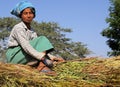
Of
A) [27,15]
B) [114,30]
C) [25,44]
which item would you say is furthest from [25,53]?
[114,30]

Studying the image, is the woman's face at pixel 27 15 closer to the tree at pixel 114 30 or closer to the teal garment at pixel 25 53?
the teal garment at pixel 25 53

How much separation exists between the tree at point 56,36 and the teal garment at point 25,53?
26011mm

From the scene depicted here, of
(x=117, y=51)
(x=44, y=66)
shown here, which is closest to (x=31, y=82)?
(x=44, y=66)

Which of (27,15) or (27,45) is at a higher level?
(27,15)

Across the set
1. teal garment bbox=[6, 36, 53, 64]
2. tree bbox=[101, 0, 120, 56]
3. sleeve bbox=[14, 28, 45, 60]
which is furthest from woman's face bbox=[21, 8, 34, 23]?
tree bbox=[101, 0, 120, 56]

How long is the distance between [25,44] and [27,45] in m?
0.03

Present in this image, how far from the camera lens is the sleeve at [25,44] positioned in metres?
3.41

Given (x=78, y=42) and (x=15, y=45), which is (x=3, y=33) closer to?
(x=78, y=42)

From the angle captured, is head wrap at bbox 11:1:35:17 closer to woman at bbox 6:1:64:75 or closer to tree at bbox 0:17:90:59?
woman at bbox 6:1:64:75

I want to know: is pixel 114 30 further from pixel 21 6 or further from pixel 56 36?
pixel 21 6

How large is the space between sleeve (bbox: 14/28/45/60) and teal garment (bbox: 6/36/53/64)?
7cm

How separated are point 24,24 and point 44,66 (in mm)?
640

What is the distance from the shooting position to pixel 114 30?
26.2 meters

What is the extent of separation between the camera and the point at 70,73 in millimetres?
3256
